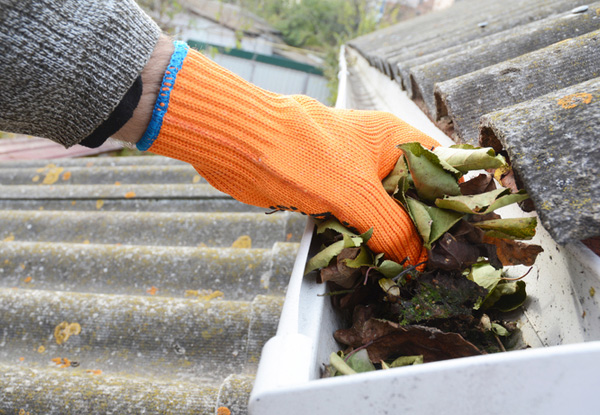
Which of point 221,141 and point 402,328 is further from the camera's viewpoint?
point 221,141

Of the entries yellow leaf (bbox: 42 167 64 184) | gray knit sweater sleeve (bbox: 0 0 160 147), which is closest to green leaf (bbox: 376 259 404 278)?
gray knit sweater sleeve (bbox: 0 0 160 147)

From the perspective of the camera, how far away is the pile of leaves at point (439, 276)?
2.24 feet

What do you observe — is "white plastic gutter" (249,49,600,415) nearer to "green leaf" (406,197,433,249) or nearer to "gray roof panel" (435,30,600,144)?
"green leaf" (406,197,433,249)

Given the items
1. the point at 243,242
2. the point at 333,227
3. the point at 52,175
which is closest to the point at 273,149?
the point at 333,227

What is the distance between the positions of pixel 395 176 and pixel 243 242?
3.14 feet

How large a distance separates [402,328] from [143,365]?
878 millimetres

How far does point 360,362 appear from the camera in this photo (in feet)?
2.20

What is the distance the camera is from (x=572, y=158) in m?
0.63

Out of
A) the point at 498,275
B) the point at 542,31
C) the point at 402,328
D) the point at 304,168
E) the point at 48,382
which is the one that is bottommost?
the point at 48,382

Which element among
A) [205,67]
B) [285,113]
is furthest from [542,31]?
[205,67]

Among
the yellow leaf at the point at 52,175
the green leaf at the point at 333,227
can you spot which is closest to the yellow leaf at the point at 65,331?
the green leaf at the point at 333,227

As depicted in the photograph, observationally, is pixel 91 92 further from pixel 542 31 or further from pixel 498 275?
pixel 542 31

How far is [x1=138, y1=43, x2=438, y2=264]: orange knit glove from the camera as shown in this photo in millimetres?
812

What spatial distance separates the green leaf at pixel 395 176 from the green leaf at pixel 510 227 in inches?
7.8
